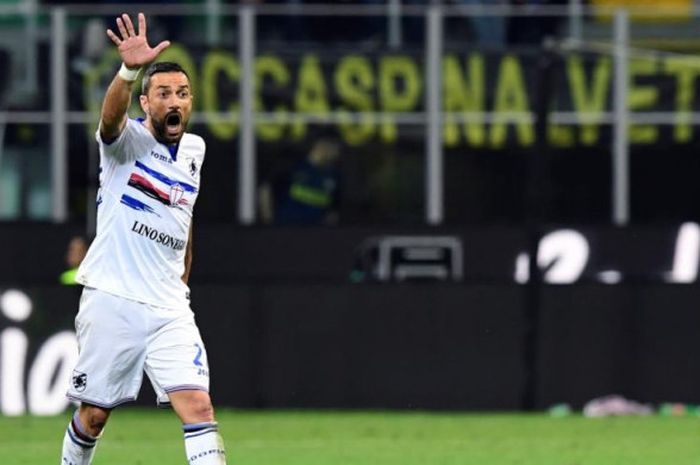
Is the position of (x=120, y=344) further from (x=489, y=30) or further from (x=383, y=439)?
(x=489, y=30)

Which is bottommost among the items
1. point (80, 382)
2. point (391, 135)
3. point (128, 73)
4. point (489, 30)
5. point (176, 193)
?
point (80, 382)

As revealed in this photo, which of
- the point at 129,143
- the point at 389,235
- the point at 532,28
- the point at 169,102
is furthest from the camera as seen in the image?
the point at 532,28

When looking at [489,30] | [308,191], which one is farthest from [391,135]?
[489,30]

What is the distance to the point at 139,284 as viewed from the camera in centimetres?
970

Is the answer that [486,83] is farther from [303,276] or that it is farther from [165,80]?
[165,80]

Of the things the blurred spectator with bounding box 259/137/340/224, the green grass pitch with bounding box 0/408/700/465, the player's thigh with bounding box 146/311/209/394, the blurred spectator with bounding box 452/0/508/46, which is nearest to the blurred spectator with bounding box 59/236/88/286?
the green grass pitch with bounding box 0/408/700/465

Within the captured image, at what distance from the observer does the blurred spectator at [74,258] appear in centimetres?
1780

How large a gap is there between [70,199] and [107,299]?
10.6m

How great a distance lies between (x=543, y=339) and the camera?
17.6 m

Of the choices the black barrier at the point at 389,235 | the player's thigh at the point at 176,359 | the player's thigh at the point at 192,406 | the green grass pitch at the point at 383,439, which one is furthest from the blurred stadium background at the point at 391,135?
the player's thigh at the point at 192,406

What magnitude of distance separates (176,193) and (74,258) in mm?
8324

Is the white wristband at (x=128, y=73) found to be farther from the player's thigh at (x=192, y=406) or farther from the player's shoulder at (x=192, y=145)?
the player's thigh at (x=192, y=406)

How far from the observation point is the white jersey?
31.7 feet

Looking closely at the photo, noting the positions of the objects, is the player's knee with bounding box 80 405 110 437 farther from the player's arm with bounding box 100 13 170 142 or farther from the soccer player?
the player's arm with bounding box 100 13 170 142
